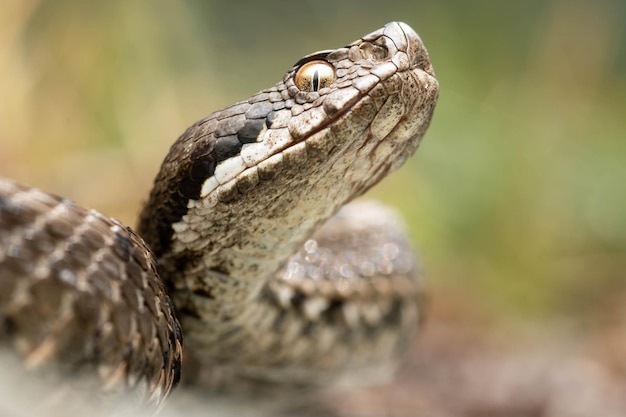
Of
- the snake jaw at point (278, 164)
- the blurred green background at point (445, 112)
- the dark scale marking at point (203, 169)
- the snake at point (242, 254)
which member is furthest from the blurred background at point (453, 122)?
the dark scale marking at point (203, 169)

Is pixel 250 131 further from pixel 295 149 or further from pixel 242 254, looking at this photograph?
pixel 242 254

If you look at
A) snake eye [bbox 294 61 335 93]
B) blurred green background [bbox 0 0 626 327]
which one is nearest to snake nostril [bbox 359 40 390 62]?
snake eye [bbox 294 61 335 93]

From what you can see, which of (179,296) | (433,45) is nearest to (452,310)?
(433,45)

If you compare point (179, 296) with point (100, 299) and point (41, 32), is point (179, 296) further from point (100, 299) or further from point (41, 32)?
point (41, 32)

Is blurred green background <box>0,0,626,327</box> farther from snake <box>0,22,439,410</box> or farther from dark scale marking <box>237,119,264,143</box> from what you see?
dark scale marking <box>237,119,264,143</box>

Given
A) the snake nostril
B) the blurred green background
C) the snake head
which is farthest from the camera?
the blurred green background

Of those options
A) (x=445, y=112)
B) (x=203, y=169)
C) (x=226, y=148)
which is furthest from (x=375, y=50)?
(x=445, y=112)

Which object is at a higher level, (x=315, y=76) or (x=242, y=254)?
(x=315, y=76)
